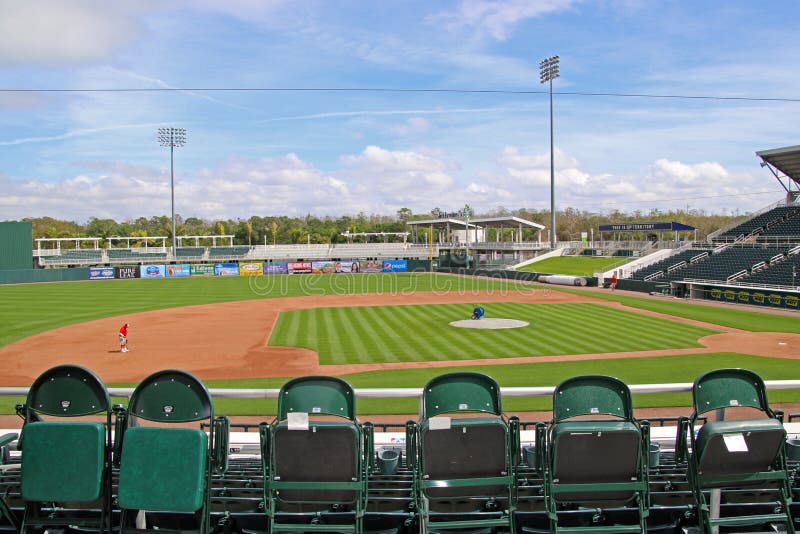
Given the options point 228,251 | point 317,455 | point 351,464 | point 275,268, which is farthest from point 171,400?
point 228,251

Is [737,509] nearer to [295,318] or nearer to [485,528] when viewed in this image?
[485,528]

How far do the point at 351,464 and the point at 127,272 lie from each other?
3046 inches

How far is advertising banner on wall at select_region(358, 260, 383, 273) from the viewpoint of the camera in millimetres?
80375

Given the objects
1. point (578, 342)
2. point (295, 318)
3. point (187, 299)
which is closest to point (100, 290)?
point (187, 299)

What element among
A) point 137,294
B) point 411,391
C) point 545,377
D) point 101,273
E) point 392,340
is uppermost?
point 411,391

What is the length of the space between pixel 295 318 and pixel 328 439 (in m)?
31.2

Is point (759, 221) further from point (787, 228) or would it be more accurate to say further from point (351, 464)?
point (351, 464)

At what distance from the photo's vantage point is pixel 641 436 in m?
3.84

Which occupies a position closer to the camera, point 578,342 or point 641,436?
point 641,436

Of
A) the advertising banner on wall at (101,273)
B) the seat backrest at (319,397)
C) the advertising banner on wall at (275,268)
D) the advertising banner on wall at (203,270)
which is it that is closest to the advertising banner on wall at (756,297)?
the seat backrest at (319,397)

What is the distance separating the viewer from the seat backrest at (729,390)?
4.25 m

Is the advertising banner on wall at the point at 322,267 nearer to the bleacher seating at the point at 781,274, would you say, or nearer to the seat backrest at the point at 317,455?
the bleacher seating at the point at 781,274

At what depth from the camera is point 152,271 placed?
247 feet

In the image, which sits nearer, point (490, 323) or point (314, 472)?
point (314, 472)
